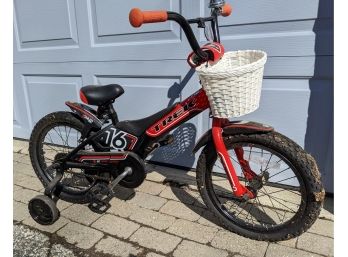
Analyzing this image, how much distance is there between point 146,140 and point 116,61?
3.66ft

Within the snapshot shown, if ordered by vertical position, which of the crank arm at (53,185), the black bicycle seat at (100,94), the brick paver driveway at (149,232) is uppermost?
the black bicycle seat at (100,94)

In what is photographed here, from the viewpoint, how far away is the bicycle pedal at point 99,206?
8.46ft

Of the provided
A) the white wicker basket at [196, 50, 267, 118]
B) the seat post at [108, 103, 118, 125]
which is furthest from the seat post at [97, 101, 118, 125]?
the white wicker basket at [196, 50, 267, 118]

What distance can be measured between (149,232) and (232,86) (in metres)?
1.24

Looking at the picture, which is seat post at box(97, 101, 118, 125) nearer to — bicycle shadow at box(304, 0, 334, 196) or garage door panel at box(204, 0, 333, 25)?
garage door panel at box(204, 0, 333, 25)

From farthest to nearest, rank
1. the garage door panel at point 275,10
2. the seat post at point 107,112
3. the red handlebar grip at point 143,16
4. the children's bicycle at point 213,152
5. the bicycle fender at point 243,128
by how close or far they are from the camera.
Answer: the seat post at point 107,112 < the garage door panel at point 275,10 < the bicycle fender at point 243,128 < the children's bicycle at point 213,152 < the red handlebar grip at point 143,16

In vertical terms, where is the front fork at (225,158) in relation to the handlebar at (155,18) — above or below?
below

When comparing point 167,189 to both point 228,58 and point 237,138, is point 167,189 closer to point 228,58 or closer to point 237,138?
point 237,138

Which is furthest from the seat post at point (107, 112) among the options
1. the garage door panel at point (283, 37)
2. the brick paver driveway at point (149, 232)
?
the garage door panel at point (283, 37)

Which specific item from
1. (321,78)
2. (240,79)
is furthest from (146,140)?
(321,78)

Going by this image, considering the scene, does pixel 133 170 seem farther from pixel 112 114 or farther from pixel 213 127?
pixel 213 127

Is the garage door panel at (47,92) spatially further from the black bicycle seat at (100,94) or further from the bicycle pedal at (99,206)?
the bicycle pedal at (99,206)

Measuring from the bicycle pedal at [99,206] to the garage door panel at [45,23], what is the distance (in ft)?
5.57

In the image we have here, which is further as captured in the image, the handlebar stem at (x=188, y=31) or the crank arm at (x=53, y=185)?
the crank arm at (x=53, y=185)
